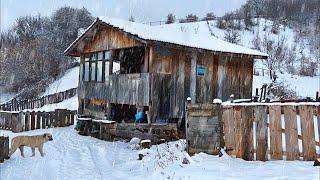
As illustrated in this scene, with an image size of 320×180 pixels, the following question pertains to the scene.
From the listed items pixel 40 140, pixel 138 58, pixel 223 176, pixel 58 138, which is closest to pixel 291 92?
pixel 138 58

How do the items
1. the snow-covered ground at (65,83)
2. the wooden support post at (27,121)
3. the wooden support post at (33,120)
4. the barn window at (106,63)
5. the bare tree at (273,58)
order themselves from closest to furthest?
the wooden support post at (27,121)
the wooden support post at (33,120)
the barn window at (106,63)
the bare tree at (273,58)
the snow-covered ground at (65,83)

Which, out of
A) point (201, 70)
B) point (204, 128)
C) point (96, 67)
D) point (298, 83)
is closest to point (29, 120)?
point (96, 67)

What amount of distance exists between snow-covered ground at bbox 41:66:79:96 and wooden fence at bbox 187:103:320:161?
38716 millimetres

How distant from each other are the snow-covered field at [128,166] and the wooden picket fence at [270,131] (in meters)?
0.25

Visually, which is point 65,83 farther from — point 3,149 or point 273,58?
point 3,149

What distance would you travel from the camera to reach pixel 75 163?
1166 cm

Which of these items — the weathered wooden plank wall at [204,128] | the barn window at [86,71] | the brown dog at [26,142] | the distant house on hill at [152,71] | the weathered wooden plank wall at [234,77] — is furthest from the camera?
the barn window at [86,71]

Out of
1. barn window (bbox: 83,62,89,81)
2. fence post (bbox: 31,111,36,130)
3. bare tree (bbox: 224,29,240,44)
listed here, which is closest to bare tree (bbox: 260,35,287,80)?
bare tree (bbox: 224,29,240,44)

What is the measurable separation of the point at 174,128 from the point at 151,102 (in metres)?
2.07

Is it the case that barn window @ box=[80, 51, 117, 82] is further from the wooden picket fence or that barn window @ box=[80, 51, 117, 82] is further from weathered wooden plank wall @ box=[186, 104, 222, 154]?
the wooden picket fence

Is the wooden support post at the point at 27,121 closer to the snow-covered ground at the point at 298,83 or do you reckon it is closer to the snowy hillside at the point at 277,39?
the snowy hillside at the point at 277,39

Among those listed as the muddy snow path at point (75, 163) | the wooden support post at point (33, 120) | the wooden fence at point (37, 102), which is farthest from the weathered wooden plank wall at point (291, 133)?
the wooden fence at point (37, 102)

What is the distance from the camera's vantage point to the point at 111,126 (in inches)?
697

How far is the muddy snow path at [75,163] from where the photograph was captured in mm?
9961
